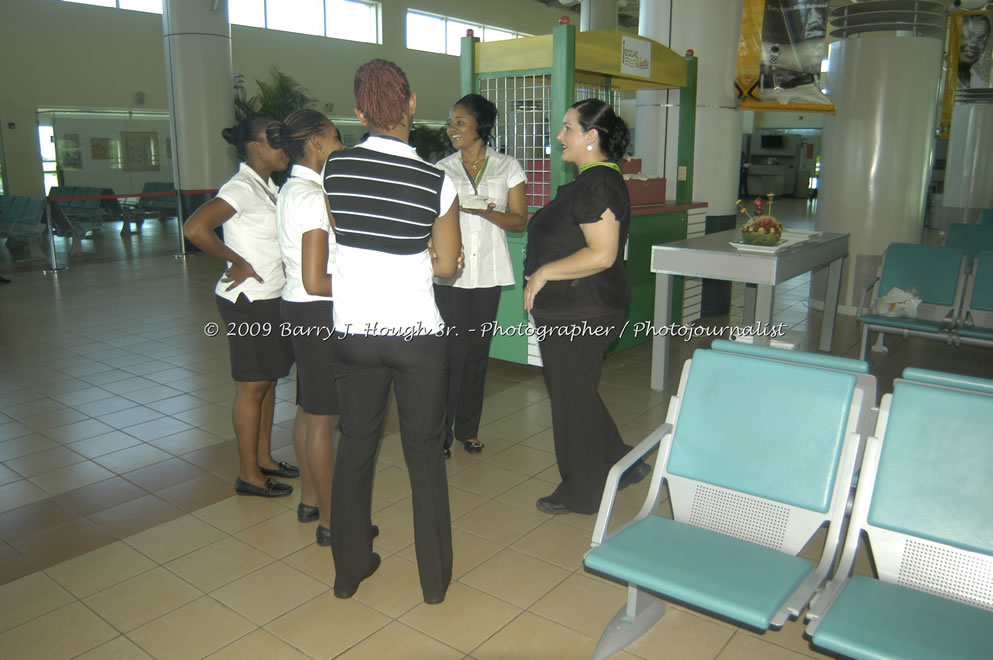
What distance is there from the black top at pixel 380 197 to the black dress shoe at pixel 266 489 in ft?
5.44

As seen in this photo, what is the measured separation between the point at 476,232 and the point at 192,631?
83.5 inches

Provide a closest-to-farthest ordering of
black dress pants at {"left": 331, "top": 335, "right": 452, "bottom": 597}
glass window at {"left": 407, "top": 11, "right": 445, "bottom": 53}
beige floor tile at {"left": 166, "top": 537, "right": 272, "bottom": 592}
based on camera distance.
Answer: black dress pants at {"left": 331, "top": 335, "right": 452, "bottom": 597}
beige floor tile at {"left": 166, "top": 537, "right": 272, "bottom": 592}
glass window at {"left": 407, "top": 11, "right": 445, "bottom": 53}

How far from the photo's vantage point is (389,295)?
228cm

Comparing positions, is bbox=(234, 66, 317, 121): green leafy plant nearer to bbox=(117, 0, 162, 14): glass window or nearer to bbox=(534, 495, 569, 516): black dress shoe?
bbox=(117, 0, 162, 14): glass window

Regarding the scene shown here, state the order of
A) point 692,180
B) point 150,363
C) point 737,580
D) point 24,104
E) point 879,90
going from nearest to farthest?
point 737,580, point 150,363, point 692,180, point 879,90, point 24,104

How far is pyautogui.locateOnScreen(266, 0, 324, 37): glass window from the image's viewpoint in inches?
649

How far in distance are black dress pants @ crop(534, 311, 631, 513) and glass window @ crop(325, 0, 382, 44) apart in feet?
53.8

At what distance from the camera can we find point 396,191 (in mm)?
2230

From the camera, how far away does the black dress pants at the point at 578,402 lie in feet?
10.1

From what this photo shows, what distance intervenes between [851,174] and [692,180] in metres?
1.94

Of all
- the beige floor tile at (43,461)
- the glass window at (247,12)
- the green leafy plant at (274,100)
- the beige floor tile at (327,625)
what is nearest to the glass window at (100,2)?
the glass window at (247,12)

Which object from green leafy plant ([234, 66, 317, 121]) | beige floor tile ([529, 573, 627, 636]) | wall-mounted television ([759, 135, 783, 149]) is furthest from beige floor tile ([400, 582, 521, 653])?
wall-mounted television ([759, 135, 783, 149])

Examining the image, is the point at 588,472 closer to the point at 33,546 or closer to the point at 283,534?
the point at 283,534

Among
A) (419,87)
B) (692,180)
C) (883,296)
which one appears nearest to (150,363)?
(692,180)
